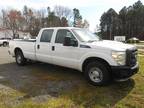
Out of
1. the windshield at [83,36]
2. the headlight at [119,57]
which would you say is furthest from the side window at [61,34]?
the headlight at [119,57]

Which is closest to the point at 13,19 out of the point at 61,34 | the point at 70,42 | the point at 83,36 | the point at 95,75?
the point at 61,34

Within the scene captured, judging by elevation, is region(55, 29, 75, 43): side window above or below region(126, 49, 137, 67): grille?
above

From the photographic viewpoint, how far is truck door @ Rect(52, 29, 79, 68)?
711 cm

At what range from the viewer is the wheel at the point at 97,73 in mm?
6285

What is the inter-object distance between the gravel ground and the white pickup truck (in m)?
0.56

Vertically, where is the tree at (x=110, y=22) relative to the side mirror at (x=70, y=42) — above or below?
above

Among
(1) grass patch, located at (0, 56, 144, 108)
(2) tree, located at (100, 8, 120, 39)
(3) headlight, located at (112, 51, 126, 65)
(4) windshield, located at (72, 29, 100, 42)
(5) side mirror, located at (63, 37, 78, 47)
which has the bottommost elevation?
(1) grass patch, located at (0, 56, 144, 108)

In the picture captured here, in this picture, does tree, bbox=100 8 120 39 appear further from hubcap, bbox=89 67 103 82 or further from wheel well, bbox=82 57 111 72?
hubcap, bbox=89 67 103 82

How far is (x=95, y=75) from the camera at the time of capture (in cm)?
654

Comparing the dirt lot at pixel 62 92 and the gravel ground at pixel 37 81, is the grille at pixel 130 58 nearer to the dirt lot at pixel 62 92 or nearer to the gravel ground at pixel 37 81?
the dirt lot at pixel 62 92

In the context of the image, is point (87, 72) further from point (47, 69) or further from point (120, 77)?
point (47, 69)

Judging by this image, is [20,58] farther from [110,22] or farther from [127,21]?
[127,21]

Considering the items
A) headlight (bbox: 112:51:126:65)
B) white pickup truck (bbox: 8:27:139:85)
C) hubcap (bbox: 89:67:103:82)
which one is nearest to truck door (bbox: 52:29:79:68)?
white pickup truck (bbox: 8:27:139:85)

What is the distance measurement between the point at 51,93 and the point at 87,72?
1435mm
